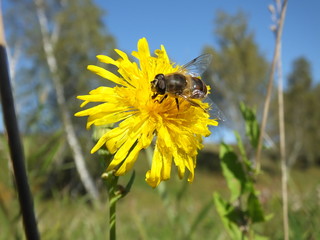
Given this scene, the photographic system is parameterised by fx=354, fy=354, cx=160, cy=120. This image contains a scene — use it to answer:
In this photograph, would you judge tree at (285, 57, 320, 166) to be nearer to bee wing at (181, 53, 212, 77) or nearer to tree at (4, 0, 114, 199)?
tree at (4, 0, 114, 199)

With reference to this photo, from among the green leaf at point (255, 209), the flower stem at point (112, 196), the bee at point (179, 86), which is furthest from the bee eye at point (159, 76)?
the green leaf at point (255, 209)

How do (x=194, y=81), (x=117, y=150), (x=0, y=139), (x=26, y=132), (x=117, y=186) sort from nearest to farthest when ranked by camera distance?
(x=117, y=186) → (x=117, y=150) → (x=194, y=81) → (x=0, y=139) → (x=26, y=132)

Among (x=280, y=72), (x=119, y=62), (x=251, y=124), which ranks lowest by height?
(x=251, y=124)

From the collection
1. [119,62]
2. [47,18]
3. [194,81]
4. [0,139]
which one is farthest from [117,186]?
[47,18]

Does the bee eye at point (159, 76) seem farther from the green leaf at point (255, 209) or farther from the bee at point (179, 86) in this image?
the green leaf at point (255, 209)

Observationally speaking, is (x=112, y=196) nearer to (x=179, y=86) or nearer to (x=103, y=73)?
(x=103, y=73)

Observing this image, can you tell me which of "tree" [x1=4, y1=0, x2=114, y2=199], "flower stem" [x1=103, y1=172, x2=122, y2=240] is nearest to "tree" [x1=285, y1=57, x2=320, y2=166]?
"tree" [x1=4, y1=0, x2=114, y2=199]

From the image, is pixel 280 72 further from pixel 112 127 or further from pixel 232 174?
pixel 112 127
